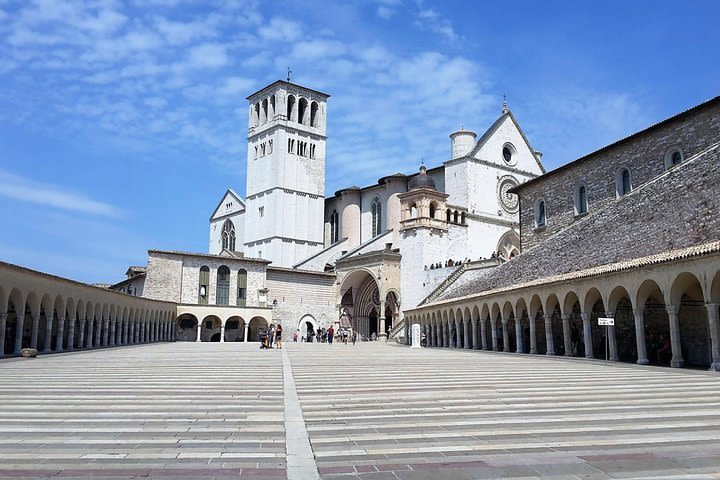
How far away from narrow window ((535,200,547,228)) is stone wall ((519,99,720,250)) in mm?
327

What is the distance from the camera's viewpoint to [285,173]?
2660 inches

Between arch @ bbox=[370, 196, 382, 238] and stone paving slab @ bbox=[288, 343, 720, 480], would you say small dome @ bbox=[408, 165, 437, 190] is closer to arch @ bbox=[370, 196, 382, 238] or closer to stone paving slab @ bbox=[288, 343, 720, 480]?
arch @ bbox=[370, 196, 382, 238]

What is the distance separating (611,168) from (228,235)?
55.1 meters

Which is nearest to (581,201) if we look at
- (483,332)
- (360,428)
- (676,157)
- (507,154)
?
(676,157)

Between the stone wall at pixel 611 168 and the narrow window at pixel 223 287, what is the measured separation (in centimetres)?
2340

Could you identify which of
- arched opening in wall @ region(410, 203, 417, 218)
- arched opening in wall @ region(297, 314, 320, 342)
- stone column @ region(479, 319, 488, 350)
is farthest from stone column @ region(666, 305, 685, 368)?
arched opening in wall @ region(297, 314, 320, 342)

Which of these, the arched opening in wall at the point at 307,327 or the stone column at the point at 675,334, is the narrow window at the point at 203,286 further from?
the stone column at the point at 675,334

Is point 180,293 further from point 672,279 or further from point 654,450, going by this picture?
point 654,450

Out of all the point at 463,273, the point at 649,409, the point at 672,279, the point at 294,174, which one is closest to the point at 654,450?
the point at 649,409

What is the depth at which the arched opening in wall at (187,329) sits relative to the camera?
49969mm

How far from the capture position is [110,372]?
15.1 metres

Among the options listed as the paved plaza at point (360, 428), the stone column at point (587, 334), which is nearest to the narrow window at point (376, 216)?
the stone column at point (587, 334)

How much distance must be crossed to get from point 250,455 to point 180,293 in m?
43.7

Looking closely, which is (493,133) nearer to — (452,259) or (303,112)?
(452,259)
